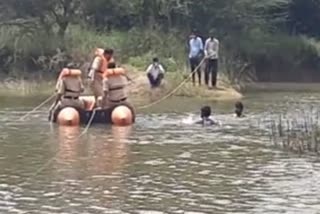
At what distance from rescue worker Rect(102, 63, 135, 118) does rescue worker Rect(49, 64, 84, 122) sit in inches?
22.5

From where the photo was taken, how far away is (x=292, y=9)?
49812 mm

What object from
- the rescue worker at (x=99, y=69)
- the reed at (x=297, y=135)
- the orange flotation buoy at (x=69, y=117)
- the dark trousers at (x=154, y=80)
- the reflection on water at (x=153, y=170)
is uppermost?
the rescue worker at (x=99, y=69)

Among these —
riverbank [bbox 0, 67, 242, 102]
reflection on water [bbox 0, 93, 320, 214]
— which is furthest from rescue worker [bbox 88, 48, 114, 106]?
riverbank [bbox 0, 67, 242, 102]

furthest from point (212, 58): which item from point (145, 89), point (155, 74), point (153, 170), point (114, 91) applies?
point (153, 170)

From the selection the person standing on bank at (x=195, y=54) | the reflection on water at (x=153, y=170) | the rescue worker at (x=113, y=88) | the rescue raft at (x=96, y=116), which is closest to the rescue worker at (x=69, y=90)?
the rescue raft at (x=96, y=116)

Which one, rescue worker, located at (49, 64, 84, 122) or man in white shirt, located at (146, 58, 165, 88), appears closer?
rescue worker, located at (49, 64, 84, 122)

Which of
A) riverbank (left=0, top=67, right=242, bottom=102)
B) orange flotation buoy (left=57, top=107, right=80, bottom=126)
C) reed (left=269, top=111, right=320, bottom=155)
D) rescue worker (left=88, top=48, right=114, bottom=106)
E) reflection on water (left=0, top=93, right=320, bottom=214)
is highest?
rescue worker (left=88, top=48, right=114, bottom=106)

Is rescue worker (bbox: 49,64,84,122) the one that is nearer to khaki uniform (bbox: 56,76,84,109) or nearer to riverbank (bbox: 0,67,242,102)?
khaki uniform (bbox: 56,76,84,109)

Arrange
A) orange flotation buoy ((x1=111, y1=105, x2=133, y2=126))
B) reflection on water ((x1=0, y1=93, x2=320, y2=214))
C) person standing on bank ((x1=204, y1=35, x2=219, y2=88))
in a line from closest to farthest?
reflection on water ((x1=0, y1=93, x2=320, y2=214)) < orange flotation buoy ((x1=111, y1=105, x2=133, y2=126)) < person standing on bank ((x1=204, y1=35, x2=219, y2=88))

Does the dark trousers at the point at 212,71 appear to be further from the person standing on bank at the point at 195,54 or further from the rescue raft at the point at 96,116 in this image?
the rescue raft at the point at 96,116

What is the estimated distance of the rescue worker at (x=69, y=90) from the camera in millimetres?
22844

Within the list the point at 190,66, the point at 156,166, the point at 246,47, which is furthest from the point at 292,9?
the point at 156,166

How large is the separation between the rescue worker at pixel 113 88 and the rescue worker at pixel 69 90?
0.57 meters

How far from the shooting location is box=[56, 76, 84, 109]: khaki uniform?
22.9 metres
